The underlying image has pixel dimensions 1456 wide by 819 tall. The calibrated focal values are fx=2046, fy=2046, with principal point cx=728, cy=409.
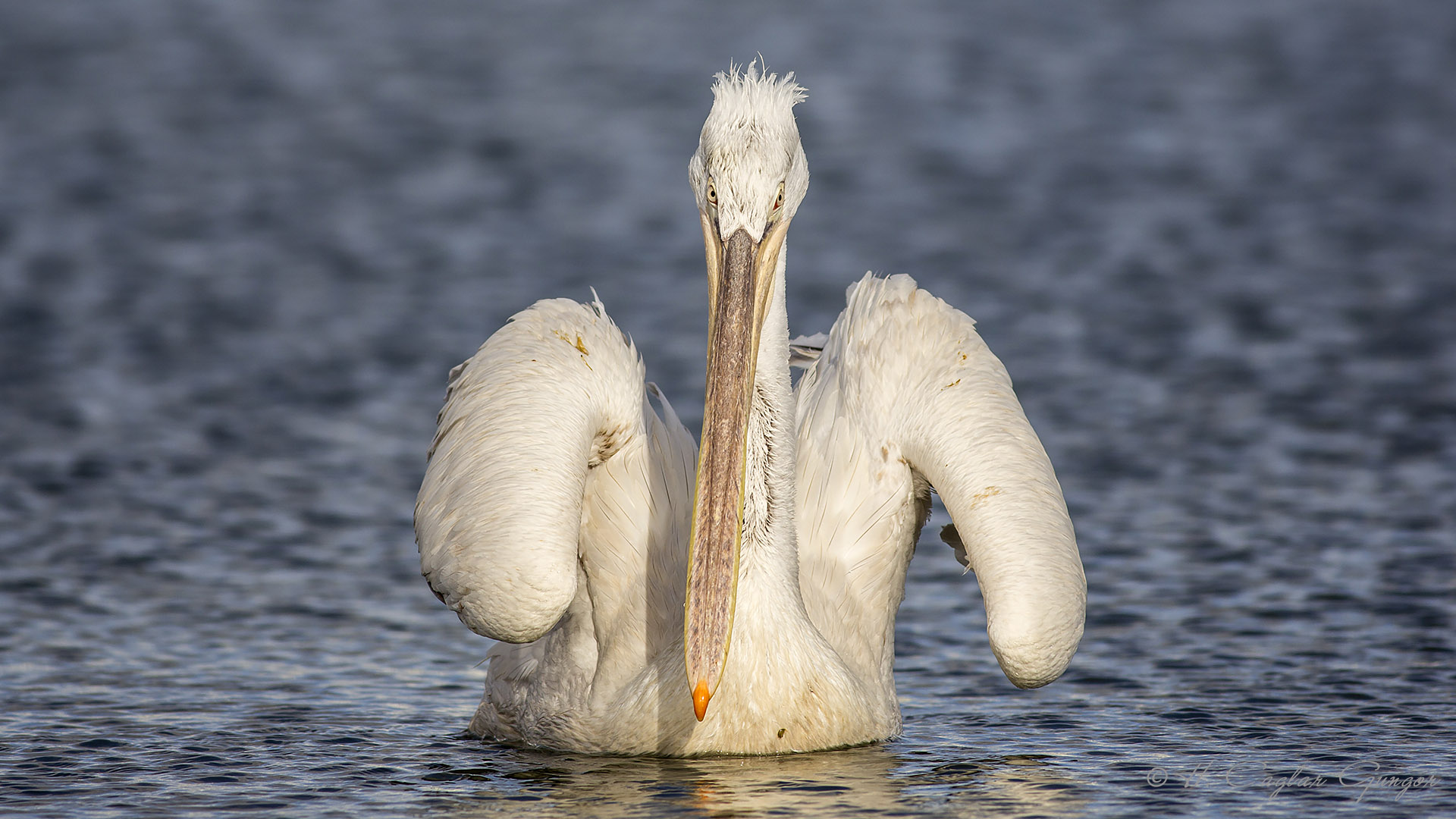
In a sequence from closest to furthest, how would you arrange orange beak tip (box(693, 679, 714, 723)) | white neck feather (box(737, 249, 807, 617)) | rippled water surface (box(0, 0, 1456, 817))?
orange beak tip (box(693, 679, 714, 723)), white neck feather (box(737, 249, 807, 617)), rippled water surface (box(0, 0, 1456, 817))

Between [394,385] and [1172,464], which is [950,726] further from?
[394,385]

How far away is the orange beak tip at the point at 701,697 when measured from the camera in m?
5.37

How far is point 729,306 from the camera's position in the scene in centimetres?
555

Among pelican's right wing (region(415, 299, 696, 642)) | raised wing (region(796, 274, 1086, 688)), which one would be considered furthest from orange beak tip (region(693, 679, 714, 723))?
raised wing (region(796, 274, 1086, 688))

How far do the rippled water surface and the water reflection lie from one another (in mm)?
23

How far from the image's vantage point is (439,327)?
478 inches

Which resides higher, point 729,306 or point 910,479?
point 729,306

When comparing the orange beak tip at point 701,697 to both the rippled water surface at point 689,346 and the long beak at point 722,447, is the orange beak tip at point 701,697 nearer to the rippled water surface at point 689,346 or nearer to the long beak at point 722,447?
the long beak at point 722,447

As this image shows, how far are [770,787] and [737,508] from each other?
794 millimetres

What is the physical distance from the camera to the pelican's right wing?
18.2ft

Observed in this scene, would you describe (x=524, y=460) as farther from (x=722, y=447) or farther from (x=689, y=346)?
(x=689, y=346)

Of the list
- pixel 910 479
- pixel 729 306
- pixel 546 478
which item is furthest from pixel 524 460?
pixel 910 479

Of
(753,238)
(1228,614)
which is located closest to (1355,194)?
(1228,614)

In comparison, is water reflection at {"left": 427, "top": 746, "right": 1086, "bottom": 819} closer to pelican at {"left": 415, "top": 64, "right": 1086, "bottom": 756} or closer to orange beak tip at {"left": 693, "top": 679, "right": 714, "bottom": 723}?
pelican at {"left": 415, "top": 64, "right": 1086, "bottom": 756}
